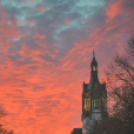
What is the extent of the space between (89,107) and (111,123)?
176 ft

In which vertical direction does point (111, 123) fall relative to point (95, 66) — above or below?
below

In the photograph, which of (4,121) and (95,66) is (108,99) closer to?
(4,121)

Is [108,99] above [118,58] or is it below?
below

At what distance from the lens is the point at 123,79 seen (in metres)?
31.0

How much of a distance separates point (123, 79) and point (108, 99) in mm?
2754

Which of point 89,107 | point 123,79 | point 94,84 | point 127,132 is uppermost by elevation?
point 94,84

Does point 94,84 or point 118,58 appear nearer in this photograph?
point 118,58

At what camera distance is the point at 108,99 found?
3166cm

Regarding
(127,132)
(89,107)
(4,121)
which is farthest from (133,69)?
(89,107)

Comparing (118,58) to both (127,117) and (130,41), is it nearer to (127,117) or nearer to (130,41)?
(130,41)

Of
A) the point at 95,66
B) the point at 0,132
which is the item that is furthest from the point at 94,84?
the point at 0,132

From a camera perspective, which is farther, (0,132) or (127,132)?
(0,132)

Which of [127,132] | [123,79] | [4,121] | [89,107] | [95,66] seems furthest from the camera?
[95,66]

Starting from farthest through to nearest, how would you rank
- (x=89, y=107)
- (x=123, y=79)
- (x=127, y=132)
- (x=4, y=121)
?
1. (x=89, y=107)
2. (x=4, y=121)
3. (x=123, y=79)
4. (x=127, y=132)
